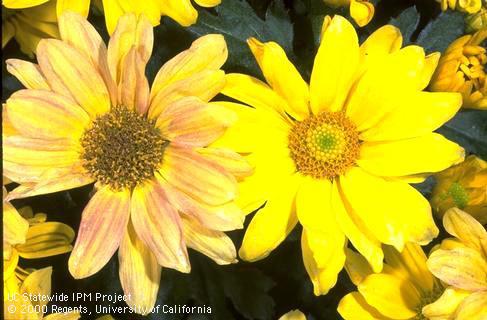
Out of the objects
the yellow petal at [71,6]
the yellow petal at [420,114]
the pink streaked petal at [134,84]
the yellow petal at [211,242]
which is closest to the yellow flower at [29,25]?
the yellow petal at [71,6]

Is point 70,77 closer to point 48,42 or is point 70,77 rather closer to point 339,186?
point 48,42

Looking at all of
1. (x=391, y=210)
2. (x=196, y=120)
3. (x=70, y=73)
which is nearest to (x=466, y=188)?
(x=391, y=210)

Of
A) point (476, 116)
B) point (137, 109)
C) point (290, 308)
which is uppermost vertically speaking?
point (137, 109)

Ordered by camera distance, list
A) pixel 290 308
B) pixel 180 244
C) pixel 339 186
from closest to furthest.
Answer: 1. pixel 180 244
2. pixel 339 186
3. pixel 290 308

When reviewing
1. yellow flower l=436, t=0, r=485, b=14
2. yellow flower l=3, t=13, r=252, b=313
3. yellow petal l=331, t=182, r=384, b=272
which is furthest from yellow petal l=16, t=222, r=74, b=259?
yellow flower l=436, t=0, r=485, b=14

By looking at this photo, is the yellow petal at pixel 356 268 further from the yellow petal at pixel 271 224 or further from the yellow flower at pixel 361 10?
the yellow flower at pixel 361 10

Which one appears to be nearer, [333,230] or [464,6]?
[333,230]

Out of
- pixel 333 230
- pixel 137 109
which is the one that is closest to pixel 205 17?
pixel 137 109
